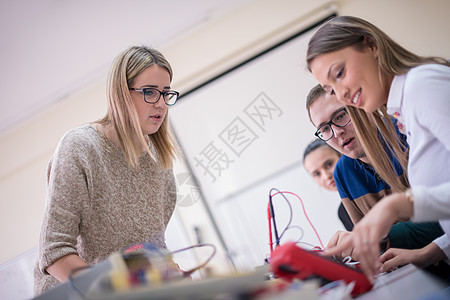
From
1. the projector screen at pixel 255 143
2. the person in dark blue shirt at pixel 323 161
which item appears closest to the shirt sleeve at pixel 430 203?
the person in dark blue shirt at pixel 323 161

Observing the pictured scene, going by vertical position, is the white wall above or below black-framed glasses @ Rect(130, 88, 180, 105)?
above

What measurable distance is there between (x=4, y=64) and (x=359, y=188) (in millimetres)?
2772

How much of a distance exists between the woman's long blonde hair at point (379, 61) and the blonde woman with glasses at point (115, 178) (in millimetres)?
595

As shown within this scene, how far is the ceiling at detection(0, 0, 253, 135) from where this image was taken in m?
2.65

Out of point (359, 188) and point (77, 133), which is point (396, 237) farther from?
point (77, 133)

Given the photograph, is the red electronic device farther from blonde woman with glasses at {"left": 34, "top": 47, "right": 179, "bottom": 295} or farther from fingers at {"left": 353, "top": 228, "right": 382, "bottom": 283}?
blonde woman with glasses at {"left": 34, "top": 47, "right": 179, "bottom": 295}

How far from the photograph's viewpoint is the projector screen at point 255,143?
10.6ft

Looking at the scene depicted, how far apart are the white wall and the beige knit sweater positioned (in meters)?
2.08

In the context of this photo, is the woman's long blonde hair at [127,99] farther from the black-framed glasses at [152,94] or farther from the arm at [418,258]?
the arm at [418,258]

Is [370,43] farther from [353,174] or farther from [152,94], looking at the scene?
[152,94]

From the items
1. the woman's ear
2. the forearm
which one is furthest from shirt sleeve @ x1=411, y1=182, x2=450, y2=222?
the forearm

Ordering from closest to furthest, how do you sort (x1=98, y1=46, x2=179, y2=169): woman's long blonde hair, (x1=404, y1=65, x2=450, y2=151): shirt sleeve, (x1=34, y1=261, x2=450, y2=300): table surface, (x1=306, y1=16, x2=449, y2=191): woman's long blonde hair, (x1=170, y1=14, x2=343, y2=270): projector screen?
1. (x1=34, y1=261, x2=450, y2=300): table surface
2. (x1=404, y1=65, x2=450, y2=151): shirt sleeve
3. (x1=306, y1=16, x2=449, y2=191): woman's long blonde hair
4. (x1=98, y1=46, x2=179, y2=169): woman's long blonde hair
5. (x1=170, y1=14, x2=343, y2=270): projector screen

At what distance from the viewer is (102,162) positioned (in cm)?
127

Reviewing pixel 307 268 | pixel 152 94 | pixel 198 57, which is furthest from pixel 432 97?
pixel 198 57
